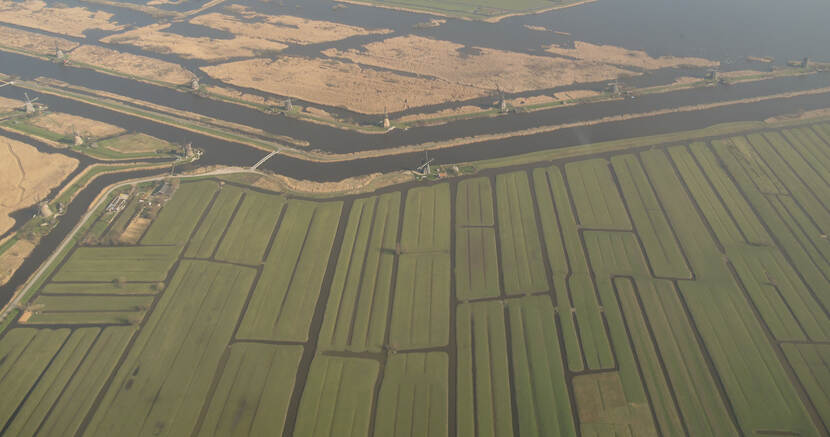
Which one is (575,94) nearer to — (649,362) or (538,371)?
(649,362)

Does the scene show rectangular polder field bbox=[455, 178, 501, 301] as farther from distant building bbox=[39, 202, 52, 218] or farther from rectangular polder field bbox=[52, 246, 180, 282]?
distant building bbox=[39, 202, 52, 218]

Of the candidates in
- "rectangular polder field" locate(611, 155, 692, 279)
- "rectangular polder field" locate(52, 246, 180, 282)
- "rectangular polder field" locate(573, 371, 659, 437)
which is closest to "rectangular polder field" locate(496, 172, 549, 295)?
"rectangular polder field" locate(573, 371, 659, 437)

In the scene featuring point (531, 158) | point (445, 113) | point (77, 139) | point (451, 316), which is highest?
point (445, 113)

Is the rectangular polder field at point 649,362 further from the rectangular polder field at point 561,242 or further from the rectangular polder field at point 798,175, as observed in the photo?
the rectangular polder field at point 798,175

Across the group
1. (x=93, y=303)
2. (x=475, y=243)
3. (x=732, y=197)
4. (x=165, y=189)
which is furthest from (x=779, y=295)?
(x=165, y=189)

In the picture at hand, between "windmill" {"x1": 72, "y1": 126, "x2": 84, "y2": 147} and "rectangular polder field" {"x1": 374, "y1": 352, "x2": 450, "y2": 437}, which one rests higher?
"windmill" {"x1": 72, "y1": 126, "x2": 84, "y2": 147}

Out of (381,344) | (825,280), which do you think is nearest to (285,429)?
(381,344)
